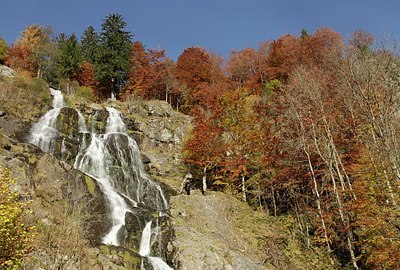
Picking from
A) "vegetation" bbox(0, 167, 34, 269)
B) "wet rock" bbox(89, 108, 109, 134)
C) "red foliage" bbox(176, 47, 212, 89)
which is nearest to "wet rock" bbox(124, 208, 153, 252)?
"vegetation" bbox(0, 167, 34, 269)

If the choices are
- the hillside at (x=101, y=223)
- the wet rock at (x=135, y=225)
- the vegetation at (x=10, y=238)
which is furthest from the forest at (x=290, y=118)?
the vegetation at (x=10, y=238)

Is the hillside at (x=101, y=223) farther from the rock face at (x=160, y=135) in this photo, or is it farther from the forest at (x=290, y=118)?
the forest at (x=290, y=118)

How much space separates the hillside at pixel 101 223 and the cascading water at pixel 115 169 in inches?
33.8

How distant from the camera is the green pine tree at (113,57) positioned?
139 ft

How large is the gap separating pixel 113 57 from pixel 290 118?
27.4 m

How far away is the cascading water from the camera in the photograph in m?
18.5

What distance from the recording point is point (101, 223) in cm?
1700

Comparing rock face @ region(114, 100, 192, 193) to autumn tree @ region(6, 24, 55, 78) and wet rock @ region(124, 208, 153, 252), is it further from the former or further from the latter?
autumn tree @ region(6, 24, 55, 78)

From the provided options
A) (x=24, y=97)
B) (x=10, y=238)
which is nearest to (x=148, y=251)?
(x=10, y=238)

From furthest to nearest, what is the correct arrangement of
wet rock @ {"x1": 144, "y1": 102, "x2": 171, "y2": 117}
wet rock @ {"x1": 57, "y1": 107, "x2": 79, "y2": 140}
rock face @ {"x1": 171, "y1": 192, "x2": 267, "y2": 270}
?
1. wet rock @ {"x1": 144, "y1": 102, "x2": 171, "y2": 117}
2. wet rock @ {"x1": 57, "y1": 107, "x2": 79, "y2": 140}
3. rock face @ {"x1": 171, "y1": 192, "x2": 267, "y2": 270}

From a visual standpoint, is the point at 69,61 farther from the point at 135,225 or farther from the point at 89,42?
the point at 135,225

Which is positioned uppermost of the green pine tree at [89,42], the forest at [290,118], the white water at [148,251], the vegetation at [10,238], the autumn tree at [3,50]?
the green pine tree at [89,42]

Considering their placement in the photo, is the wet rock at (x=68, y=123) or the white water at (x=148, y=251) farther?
the wet rock at (x=68, y=123)

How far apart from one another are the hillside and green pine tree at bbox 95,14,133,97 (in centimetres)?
1538
